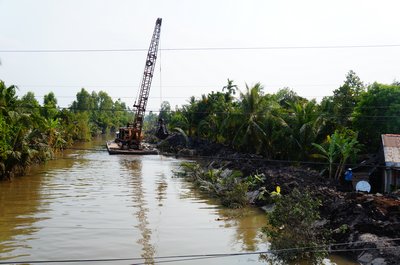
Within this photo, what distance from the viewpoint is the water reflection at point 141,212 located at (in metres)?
11.3

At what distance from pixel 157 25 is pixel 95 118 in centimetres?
5033

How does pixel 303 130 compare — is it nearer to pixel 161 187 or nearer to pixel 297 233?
pixel 161 187

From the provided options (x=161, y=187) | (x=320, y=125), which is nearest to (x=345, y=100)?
(x=320, y=125)

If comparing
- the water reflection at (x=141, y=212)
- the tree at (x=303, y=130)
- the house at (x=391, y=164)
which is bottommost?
the water reflection at (x=141, y=212)

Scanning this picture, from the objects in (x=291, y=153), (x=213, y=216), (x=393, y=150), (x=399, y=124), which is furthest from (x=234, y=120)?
(x=213, y=216)

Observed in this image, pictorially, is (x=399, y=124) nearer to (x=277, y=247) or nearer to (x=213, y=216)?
(x=213, y=216)

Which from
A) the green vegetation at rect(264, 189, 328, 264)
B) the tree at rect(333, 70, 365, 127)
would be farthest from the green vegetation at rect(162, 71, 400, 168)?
the green vegetation at rect(264, 189, 328, 264)

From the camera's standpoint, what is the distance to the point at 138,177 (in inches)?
1086

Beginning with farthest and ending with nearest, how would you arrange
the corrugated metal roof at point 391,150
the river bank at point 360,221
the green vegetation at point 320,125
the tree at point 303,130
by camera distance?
the tree at point 303,130 < the green vegetation at point 320,125 < the corrugated metal roof at point 391,150 < the river bank at point 360,221

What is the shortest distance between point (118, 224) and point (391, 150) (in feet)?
42.8

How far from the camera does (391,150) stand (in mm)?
19016

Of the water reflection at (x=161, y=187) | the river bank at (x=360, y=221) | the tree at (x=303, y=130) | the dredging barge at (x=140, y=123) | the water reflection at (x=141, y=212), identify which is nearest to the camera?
the river bank at (x=360, y=221)

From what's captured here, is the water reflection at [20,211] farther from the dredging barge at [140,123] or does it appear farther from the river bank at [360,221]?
the dredging barge at [140,123]

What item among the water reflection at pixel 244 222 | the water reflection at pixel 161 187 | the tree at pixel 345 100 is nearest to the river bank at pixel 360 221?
the water reflection at pixel 244 222
